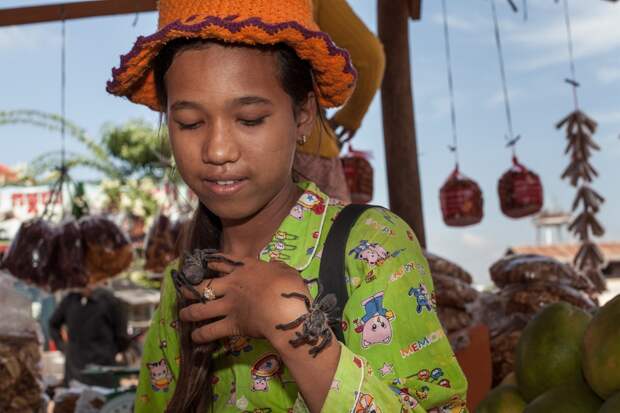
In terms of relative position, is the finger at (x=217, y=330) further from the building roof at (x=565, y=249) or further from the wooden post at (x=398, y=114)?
the building roof at (x=565, y=249)

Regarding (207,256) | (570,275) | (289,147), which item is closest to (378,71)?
(570,275)

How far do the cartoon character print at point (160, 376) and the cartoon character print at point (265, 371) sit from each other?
0.24 meters

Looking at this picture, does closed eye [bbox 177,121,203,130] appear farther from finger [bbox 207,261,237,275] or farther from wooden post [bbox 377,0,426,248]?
wooden post [bbox 377,0,426,248]

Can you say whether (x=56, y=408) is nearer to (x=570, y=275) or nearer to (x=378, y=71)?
(x=378, y=71)

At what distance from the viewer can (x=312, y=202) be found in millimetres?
1218

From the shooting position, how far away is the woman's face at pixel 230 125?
1009 mm

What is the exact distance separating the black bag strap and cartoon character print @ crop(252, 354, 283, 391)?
0.51 feet

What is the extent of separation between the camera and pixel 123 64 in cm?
116

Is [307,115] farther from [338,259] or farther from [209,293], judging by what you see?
[209,293]

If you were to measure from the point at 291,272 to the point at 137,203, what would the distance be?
39.5 ft

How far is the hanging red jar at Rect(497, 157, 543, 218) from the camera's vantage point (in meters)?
4.29

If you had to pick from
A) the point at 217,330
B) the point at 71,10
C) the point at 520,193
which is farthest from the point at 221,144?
the point at 520,193

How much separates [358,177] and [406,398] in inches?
109

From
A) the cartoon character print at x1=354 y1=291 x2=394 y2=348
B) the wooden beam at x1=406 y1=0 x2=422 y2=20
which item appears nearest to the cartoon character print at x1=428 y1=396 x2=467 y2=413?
the cartoon character print at x1=354 y1=291 x2=394 y2=348
